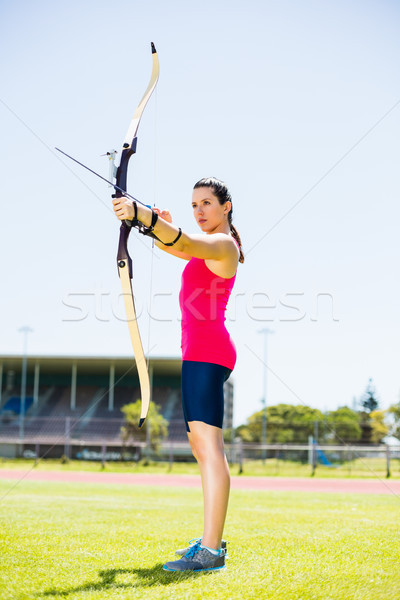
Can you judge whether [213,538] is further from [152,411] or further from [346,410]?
[346,410]

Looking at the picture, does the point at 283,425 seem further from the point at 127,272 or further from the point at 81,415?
the point at 127,272

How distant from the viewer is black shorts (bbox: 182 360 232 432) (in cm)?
287

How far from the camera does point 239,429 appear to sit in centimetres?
5756

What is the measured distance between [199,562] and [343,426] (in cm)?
3476

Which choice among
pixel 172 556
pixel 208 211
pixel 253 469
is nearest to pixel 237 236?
pixel 208 211

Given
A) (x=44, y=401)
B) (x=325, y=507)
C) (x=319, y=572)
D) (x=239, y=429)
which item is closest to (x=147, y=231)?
(x=319, y=572)

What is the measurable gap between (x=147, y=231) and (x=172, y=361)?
104 feet

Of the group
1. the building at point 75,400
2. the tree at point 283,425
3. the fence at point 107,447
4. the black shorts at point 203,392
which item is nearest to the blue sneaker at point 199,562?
the black shorts at point 203,392

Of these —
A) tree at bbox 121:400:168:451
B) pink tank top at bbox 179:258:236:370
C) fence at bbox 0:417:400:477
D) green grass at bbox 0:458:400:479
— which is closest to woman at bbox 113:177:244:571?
pink tank top at bbox 179:258:236:370

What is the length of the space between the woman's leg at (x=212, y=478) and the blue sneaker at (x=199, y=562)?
40 millimetres

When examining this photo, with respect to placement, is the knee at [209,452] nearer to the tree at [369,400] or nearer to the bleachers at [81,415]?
the bleachers at [81,415]

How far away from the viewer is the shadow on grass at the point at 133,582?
2.29 m

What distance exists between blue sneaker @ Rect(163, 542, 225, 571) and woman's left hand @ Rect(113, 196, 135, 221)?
1.53 metres

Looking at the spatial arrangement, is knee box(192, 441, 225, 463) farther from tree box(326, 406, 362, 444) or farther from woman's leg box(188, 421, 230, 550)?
tree box(326, 406, 362, 444)
